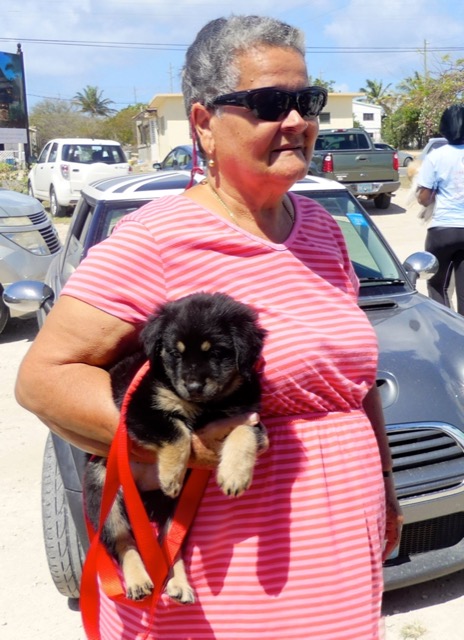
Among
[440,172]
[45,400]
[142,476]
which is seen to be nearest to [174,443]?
[142,476]

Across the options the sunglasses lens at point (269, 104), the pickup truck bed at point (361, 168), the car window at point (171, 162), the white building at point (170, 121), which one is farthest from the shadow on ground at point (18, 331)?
the white building at point (170, 121)

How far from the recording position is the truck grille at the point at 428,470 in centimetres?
344

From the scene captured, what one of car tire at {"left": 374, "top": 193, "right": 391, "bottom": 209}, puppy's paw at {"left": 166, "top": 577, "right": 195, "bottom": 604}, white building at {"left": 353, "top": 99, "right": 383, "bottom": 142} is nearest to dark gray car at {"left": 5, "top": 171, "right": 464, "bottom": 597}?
puppy's paw at {"left": 166, "top": 577, "right": 195, "bottom": 604}

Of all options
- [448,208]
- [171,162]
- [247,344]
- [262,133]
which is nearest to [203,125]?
[262,133]

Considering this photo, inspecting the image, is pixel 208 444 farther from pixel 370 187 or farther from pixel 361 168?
pixel 370 187

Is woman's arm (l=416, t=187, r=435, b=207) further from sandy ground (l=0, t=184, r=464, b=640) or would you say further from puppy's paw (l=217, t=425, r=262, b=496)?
puppy's paw (l=217, t=425, r=262, b=496)

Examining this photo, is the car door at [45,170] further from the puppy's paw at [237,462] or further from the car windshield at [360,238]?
the puppy's paw at [237,462]

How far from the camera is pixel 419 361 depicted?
150 inches

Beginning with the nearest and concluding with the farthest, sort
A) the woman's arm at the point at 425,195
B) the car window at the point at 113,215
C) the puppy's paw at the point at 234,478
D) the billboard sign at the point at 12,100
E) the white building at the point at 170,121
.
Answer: the puppy's paw at the point at 234,478 → the car window at the point at 113,215 → the woman's arm at the point at 425,195 → the billboard sign at the point at 12,100 → the white building at the point at 170,121

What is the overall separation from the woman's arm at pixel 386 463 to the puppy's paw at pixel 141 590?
695mm

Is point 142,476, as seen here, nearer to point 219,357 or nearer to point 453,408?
point 219,357

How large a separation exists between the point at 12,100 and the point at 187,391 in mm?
30810

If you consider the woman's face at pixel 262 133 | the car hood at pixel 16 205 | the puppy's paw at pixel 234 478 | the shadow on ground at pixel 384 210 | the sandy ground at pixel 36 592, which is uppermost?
the woman's face at pixel 262 133

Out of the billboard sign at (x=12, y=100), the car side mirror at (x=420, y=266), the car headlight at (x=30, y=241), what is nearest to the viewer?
the car side mirror at (x=420, y=266)
